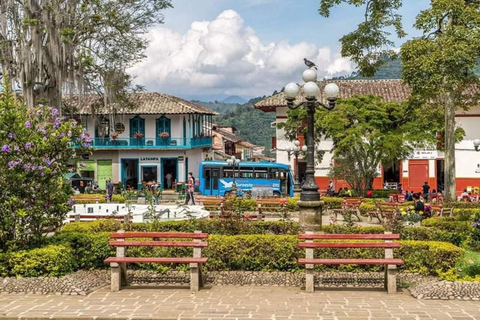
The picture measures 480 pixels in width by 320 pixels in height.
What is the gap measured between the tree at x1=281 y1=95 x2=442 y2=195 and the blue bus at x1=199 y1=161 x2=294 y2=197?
14.5 feet

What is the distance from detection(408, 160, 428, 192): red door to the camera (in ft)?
119

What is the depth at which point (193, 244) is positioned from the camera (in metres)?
7.85

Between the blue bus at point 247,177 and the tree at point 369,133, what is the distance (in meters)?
4.41

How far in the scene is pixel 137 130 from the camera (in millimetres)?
41719

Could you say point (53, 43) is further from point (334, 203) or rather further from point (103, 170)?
point (103, 170)

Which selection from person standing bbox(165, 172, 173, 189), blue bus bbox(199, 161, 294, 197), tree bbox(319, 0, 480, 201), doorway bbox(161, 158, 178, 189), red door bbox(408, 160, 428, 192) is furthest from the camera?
doorway bbox(161, 158, 178, 189)

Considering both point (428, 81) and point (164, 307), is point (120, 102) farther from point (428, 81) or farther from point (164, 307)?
point (164, 307)

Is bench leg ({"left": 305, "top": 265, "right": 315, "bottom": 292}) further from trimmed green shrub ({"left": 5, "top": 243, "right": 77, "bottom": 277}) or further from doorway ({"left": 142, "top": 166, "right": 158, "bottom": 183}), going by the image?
doorway ({"left": 142, "top": 166, "right": 158, "bottom": 183})

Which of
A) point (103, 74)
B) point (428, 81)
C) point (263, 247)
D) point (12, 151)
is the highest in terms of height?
point (103, 74)

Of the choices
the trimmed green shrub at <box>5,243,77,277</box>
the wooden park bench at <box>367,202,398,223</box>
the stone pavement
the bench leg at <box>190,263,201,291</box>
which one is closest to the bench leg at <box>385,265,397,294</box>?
the stone pavement

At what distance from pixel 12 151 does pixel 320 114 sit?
21760mm

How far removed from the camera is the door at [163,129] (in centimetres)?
4112

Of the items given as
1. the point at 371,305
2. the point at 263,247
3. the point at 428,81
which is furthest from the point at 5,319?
the point at 428,81

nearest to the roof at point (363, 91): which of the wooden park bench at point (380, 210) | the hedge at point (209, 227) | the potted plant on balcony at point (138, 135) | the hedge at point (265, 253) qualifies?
the potted plant on balcony at point (138, 135)
